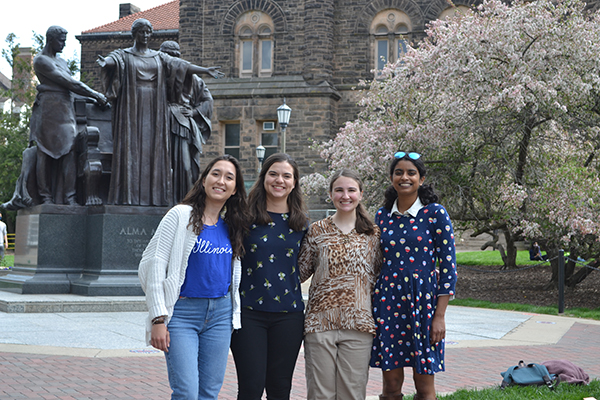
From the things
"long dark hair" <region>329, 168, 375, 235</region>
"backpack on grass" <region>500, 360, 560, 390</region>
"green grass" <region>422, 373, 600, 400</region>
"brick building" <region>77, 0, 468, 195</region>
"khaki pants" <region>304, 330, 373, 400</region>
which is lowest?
"green grass" <region>422, 373, 600, 400</region>

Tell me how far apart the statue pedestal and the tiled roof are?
27.2 meters

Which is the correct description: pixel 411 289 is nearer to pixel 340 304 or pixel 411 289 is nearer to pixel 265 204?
pixel 340 304

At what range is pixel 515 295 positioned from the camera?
16516mm

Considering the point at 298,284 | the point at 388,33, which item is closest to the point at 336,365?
the point at 298,284

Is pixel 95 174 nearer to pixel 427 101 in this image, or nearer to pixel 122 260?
pixel 122 260

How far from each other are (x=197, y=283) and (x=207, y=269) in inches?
3.5

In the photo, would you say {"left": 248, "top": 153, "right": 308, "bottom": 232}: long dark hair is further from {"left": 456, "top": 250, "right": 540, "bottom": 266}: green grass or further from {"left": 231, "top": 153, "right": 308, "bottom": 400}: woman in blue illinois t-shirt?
{"left": 456, "top": 250, "right": 540, "bottom": 266}: green grass

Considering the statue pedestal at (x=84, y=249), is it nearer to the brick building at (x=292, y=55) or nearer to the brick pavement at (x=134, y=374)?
the brick pavement at (x=134, y=374)

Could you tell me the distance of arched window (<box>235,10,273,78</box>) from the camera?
31250 millimetres

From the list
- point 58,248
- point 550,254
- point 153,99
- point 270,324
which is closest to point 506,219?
point 550,254

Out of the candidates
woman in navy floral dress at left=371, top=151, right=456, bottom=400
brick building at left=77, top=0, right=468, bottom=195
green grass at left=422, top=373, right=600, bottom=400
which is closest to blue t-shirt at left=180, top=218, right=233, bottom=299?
woman in navy floral dress at left=371, top=151, right=456, bottom=400

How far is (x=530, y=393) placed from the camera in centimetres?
565

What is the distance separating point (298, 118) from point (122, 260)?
64.8 ft

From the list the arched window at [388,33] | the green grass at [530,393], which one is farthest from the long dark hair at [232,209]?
the arched window at [388,33]
